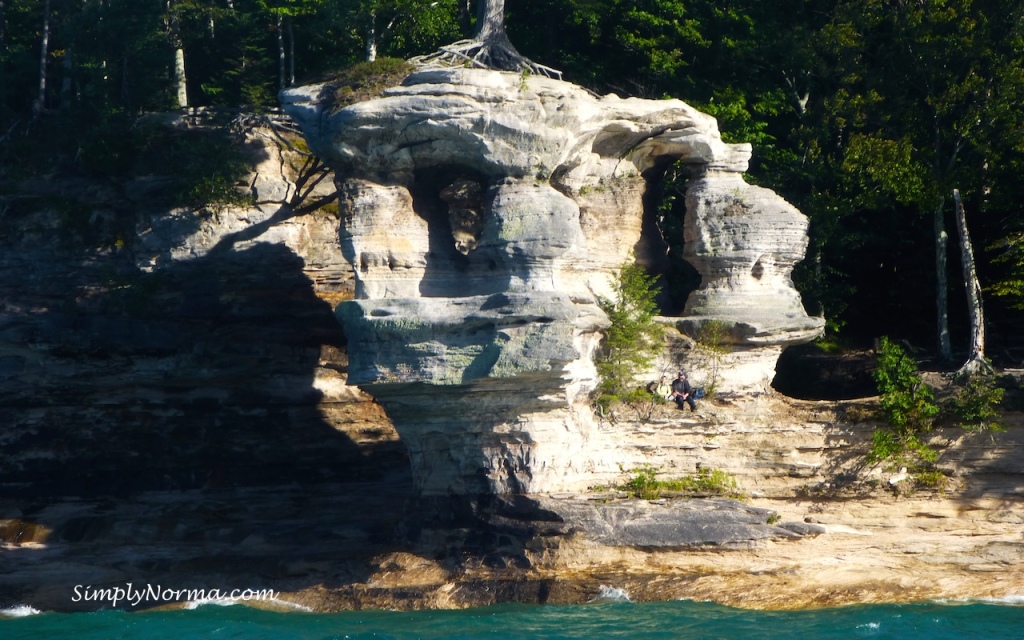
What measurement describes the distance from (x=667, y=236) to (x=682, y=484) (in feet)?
20.3

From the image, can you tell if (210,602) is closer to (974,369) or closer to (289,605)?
(289,605)

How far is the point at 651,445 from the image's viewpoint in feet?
64.6

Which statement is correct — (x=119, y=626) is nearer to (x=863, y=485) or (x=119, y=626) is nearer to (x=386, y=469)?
(x=386, y=469)

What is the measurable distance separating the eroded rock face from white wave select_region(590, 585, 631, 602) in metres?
1.68

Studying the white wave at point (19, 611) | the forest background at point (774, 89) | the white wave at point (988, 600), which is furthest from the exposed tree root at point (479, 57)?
the white wave at point (19, 611)

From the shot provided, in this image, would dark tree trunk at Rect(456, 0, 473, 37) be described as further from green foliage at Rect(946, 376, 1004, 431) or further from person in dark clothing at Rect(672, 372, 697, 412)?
green foliage at Rect(946, 376, 1004, 431)

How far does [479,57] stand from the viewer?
67.8 ft

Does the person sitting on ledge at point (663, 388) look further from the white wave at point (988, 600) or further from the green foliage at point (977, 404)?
the white wave at point (988, 600)

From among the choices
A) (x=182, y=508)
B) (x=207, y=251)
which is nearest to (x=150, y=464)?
(x=182, y=508)

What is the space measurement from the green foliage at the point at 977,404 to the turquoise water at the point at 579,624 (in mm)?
2777

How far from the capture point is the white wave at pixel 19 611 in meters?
19.5

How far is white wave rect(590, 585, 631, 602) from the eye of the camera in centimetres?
1819

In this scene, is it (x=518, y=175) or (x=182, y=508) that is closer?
(x=518, y=175)

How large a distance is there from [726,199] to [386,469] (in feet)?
25.8
